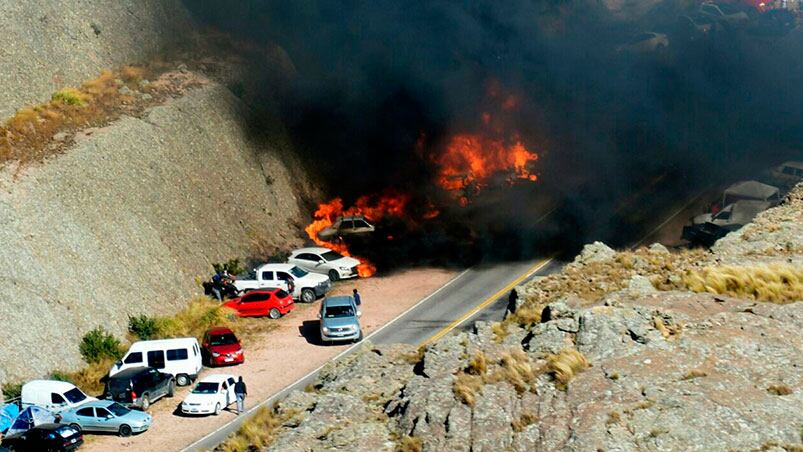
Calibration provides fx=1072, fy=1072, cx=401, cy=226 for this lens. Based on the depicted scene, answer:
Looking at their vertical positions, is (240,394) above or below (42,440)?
below

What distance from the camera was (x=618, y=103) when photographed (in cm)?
8125

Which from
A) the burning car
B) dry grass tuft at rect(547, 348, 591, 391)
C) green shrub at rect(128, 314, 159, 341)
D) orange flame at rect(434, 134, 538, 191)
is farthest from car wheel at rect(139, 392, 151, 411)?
orange flame at rect(434, 134, 538, 191)

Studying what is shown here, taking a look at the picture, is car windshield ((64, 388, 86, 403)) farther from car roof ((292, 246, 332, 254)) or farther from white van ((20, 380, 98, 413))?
car roof ((292, 246, 332, 254))

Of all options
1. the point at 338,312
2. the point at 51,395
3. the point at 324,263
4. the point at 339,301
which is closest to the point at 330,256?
the point at 324,263

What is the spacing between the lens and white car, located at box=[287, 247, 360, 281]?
58406 millimetres

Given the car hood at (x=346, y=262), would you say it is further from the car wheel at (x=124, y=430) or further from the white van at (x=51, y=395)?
the car wheel at (x=124, y=430)

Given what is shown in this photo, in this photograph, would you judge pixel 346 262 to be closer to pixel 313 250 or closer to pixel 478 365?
pixel 313 250

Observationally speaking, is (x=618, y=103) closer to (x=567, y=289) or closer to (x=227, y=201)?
(x=227, y=201)

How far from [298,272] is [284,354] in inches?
314

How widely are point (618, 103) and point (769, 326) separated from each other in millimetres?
51357

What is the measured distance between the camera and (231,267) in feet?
187

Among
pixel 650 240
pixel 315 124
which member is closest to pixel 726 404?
pixel 650 240

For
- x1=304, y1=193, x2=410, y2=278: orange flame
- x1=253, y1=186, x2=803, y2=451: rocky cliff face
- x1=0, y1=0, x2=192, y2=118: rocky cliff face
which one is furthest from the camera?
x1=304, y1=193, x2=410, y2=278: orange flame

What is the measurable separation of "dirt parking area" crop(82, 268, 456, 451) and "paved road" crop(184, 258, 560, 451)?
66cm
